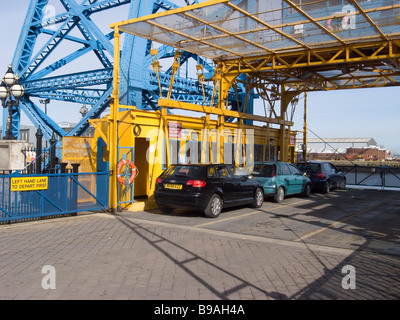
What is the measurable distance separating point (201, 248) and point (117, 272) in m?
1.96

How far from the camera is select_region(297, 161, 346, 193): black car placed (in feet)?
58.2

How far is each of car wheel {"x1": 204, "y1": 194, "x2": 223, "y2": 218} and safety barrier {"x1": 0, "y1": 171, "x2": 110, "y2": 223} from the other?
312 cm

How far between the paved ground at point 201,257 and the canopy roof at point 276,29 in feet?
18.9

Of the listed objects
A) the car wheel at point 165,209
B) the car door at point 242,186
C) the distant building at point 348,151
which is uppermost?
the distant building at point 348,151

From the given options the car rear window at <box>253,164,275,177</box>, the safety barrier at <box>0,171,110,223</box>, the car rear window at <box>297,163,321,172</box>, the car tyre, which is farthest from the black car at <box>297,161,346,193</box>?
the safety barrier at <box>0,171,110,223</box>

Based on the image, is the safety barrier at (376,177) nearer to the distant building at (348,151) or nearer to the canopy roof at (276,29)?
the canopy roof at (276,29)

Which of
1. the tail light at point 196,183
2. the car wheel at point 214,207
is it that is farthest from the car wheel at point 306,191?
the tail light at point 196,183

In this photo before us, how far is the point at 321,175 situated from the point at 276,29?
27.3 feet

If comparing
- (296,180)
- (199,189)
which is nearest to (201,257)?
(199,189)

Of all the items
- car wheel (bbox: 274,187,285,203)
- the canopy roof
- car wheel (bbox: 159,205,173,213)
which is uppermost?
the canopy roof

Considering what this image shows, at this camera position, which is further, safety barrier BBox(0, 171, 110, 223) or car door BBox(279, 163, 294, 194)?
car door BBox(279, 163, 294, 194)

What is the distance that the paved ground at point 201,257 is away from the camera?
16.2 ft

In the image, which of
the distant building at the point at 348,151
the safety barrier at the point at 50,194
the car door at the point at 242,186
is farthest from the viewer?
the distant building at the point at 348,151

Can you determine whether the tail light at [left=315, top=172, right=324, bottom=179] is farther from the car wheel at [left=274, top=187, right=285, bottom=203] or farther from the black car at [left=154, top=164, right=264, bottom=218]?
the black car at [left=154, top=164, right=264, bottom=218]
